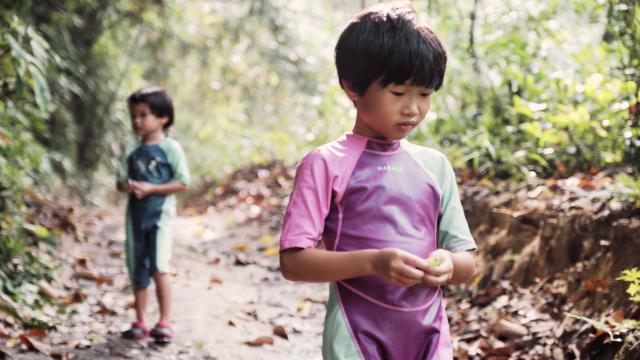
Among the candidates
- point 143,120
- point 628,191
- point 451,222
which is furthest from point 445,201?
point 143,120

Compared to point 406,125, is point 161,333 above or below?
below

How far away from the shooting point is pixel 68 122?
8.80m

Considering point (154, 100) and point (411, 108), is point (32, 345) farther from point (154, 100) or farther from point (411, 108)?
point (411, 108)

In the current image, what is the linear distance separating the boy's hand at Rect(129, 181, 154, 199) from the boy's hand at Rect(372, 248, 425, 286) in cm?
295

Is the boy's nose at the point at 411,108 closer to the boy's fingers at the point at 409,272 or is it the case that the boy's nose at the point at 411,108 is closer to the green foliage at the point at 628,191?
the boy's fingers at the point at 409,272

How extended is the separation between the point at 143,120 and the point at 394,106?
2982 mm

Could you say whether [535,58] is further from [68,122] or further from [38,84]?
[68,122]

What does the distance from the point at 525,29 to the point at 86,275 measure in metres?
4.24

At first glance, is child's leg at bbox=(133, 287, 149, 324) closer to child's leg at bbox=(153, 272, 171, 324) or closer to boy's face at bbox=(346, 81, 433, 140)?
child's leg at bbox=(153, 272, 171, 324)

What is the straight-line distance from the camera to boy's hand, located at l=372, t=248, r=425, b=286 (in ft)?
5.77

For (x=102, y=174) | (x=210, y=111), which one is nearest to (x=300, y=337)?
(x=102, y=174)

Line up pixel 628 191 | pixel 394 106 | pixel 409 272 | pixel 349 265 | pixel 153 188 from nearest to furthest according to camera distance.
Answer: pixel 409 272 < pixel 349 265 < pixel 394 106 < pixel 628 191 < pixel 153 188

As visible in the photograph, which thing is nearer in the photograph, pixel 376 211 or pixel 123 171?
pixel 376 211

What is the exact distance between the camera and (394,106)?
78.1 inches
